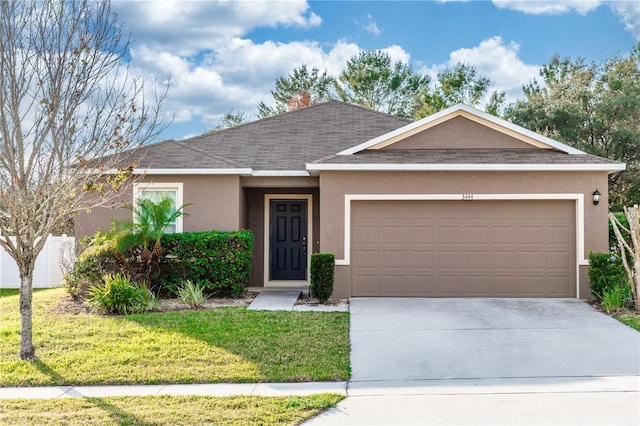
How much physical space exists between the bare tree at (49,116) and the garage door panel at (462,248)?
5726 millimetres

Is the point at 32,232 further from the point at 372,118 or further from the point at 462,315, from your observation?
the point at 372,118

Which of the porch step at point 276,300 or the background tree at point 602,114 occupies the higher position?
the background tree at point 602,114

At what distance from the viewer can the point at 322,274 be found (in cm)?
1118

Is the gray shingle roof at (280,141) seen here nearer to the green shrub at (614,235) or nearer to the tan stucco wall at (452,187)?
the tan stucco wall at (452,187)

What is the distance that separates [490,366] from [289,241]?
26.0 ft

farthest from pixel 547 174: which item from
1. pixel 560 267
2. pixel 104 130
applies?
pixel 104 130

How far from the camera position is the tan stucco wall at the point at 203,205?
12.6 m

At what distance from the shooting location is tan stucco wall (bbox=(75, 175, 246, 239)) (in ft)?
41.5

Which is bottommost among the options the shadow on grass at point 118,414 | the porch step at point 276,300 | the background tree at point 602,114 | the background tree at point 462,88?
the shadow on grass at point 118,414

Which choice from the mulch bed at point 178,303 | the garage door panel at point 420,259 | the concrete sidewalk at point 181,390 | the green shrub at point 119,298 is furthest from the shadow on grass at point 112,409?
the garage door panel at point 420,259

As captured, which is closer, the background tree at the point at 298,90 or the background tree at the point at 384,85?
the background tree at the point at 384,85

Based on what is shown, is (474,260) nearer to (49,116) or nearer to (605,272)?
(605,272)

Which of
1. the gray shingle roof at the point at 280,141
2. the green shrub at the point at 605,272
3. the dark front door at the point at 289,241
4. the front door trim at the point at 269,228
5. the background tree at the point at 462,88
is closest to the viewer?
the green shrub at the point at 605,272

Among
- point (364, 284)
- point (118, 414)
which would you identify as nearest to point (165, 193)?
point (364, 284)
